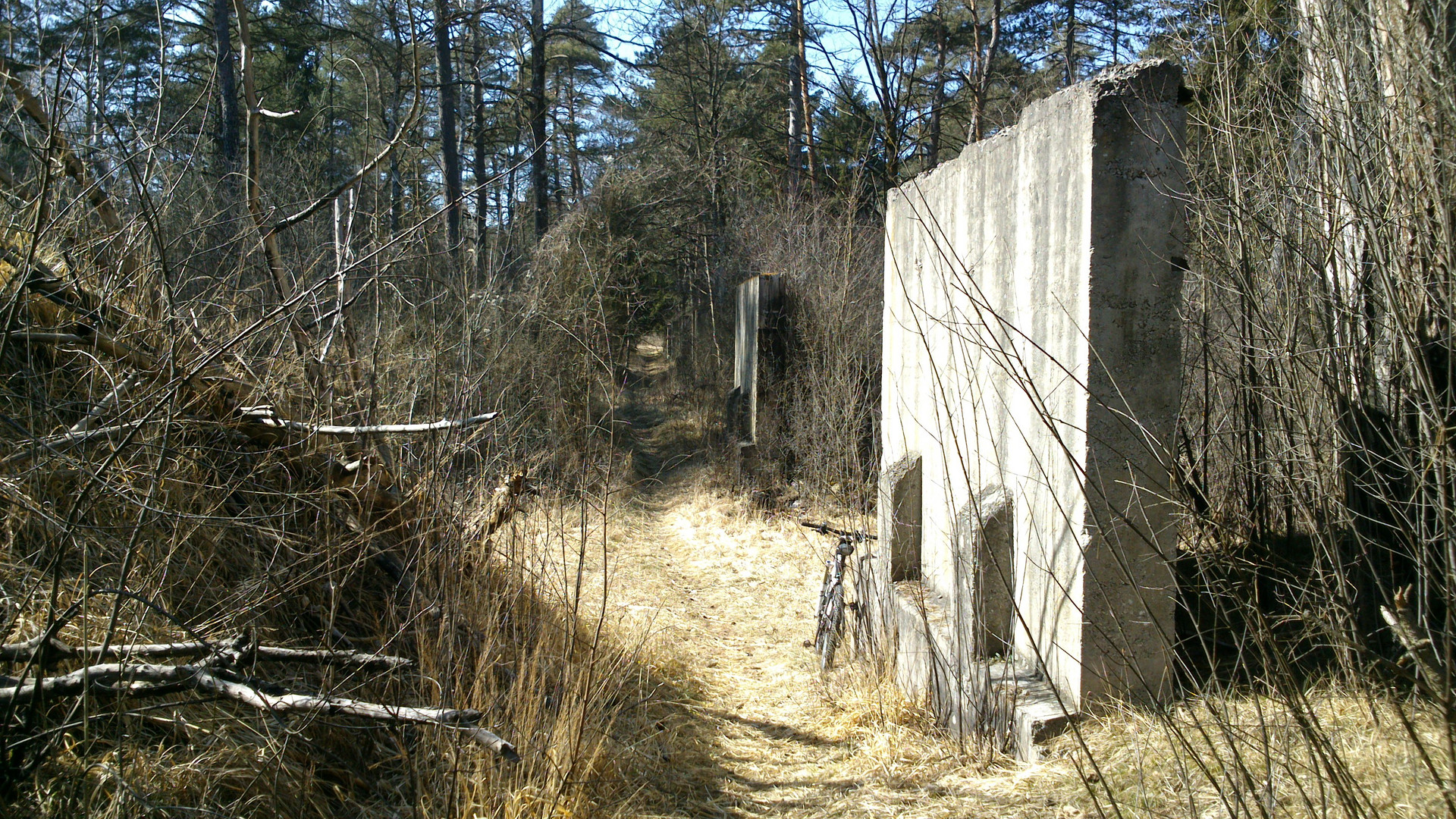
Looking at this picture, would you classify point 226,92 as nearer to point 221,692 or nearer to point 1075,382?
point 221,692

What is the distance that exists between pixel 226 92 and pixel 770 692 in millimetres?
15783

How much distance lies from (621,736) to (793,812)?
0.90 m

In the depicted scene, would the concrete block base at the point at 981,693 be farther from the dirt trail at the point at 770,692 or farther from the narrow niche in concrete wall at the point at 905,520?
the narrow niche in concrete wall at the point at 905,520

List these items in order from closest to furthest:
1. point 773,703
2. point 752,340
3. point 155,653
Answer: point 155,653 → point 773,703 → point 752,340

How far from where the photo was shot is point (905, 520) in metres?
5.28

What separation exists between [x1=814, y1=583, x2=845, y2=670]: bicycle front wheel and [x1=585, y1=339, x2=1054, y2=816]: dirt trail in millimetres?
141

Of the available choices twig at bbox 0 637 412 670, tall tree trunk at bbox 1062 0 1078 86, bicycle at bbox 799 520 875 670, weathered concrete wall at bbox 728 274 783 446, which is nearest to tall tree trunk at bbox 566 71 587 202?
weathered concrete wall at bbox 728 274 783 446

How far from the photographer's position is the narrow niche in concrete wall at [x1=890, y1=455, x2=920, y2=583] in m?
5.23

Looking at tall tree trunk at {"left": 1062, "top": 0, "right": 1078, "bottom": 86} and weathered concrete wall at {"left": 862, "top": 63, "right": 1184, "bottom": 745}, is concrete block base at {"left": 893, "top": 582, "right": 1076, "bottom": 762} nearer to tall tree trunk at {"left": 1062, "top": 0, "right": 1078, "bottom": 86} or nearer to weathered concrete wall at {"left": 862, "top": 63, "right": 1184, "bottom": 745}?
weathered concrete wall at {"left": 862, "top": 63, "right": 1184, "bottom": 745}

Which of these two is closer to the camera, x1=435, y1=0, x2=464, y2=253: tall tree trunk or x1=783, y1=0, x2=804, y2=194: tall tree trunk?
x1=435, y1=0, x2=464, y2=253: tall tree trunk

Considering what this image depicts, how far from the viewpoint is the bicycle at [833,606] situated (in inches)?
216

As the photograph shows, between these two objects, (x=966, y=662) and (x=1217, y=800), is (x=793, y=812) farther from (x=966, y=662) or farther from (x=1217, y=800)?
(x=1217, y=800)

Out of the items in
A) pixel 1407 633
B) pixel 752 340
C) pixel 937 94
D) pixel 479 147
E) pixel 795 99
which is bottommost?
pixel 1407 633

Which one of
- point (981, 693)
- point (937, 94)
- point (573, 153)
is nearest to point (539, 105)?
point (573, 153)
